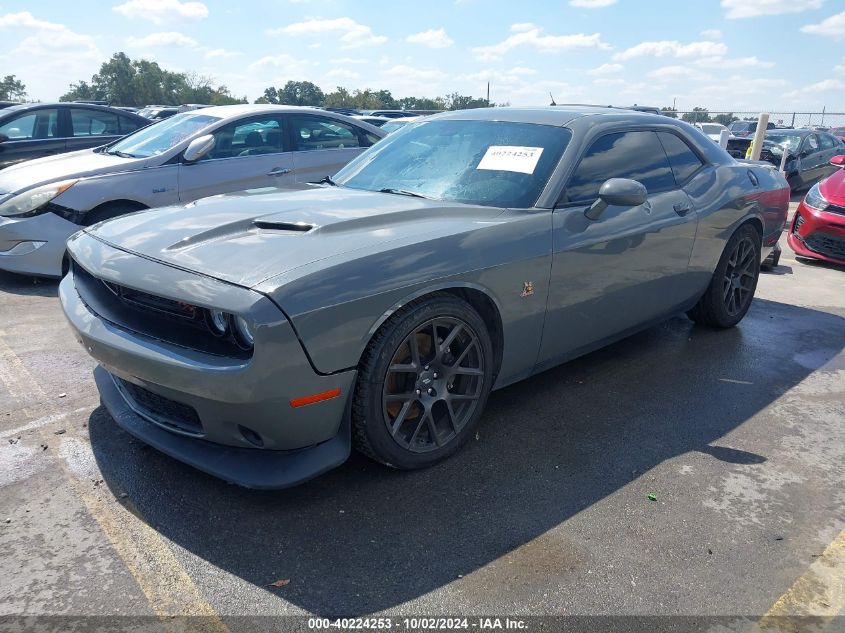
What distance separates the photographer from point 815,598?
7.40 feet

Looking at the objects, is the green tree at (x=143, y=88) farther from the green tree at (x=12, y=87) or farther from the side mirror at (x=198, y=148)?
the side mirror at (x=198, y=148)

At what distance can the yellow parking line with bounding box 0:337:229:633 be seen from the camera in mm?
2076

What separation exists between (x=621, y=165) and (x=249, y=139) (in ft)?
13.0

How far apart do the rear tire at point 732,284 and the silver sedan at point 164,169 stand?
3408mm

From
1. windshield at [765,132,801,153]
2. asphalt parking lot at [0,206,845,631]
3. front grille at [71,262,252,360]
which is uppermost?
windshield at [765,132,801,153]

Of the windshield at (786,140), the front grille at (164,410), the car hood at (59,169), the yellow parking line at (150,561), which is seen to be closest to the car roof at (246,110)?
the car hood at (59,169)

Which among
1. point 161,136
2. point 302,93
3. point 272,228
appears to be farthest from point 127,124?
point 302,93

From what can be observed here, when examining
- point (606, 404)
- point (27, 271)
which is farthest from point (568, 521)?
point (27, 271)

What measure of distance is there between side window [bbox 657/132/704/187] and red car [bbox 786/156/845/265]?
3708mm

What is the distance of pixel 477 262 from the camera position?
9.46ft

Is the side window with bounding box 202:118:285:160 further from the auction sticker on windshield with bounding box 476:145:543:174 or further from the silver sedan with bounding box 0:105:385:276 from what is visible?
the auction sticker on windshield with bounding box 476:145:543:174

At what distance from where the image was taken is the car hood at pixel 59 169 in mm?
5719

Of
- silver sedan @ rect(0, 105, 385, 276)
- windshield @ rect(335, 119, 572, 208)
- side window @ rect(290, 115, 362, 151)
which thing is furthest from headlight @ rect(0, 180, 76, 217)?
windshield @ rect(335, 119, 572, 208)

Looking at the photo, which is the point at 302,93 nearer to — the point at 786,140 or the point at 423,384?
the point at 786,140
